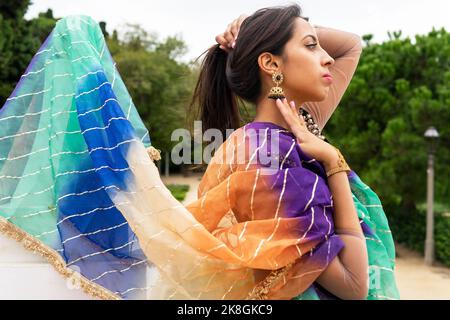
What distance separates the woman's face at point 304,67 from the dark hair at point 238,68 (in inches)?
0.7

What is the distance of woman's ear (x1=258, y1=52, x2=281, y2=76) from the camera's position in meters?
1.28

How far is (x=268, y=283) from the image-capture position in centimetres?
115

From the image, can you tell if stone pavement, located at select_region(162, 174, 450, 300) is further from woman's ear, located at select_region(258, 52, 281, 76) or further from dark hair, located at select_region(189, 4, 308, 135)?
woman's ear, located at select_region(258, 52, 281, 76)

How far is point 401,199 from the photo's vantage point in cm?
1101

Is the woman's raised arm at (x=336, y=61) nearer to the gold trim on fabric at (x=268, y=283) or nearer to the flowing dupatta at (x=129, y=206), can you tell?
the flowing dupatta at (x=129, y=206)

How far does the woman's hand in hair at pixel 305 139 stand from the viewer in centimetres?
119

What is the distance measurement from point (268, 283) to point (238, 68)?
458 mm

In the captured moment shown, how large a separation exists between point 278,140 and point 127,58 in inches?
654

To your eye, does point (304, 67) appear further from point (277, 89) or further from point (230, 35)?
point (230, 35)

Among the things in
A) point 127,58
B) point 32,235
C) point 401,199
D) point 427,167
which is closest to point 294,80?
point 32,235

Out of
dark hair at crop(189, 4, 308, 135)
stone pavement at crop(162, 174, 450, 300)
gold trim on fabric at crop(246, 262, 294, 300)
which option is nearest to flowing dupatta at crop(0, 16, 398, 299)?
gold trim on fabric at crop(246, 262, 294, 300)

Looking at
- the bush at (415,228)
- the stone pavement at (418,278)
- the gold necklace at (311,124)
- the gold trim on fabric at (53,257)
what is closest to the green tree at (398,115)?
the bush at (415,228)

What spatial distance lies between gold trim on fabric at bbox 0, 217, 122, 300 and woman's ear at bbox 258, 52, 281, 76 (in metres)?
0.55

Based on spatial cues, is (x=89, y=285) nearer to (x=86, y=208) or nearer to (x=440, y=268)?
(x=86, y=208)
